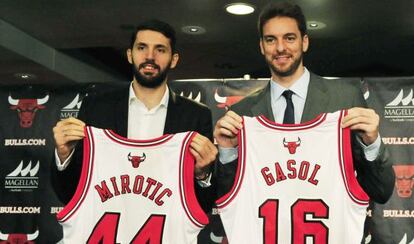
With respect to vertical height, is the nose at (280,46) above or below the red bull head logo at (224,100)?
above

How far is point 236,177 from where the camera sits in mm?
2340

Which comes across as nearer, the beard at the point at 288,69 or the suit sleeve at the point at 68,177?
the beard at the point at 288,69

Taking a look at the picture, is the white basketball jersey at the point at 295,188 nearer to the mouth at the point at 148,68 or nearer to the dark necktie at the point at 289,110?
the dark necktie at the point at 289,110

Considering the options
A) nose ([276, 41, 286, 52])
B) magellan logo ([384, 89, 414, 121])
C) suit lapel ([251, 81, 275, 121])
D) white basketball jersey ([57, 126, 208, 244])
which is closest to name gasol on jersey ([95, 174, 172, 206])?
white basketball jersey ([57, 126, 208, 244])

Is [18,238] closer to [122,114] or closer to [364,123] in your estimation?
[122,114]

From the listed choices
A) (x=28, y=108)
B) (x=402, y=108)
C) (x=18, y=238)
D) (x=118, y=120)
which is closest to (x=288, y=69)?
(x=118, y=120)

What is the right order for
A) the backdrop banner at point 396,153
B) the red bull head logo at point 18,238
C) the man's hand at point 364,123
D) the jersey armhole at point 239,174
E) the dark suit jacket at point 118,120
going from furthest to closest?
the red bull head logo at point 18,238 → the backdrop banner at point 396,153 → the dark suit jacket at point 118,120 → the jersey armhole at point 239,174 → the man's hand at point 364,123

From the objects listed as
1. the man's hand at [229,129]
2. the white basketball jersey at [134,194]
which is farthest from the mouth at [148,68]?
the man's hand at [229,129]

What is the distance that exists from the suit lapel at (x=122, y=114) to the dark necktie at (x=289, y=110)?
0.75 metres

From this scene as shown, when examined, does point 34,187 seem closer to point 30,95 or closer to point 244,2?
point 30,95

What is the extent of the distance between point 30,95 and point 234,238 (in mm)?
2056

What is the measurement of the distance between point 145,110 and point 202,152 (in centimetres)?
44

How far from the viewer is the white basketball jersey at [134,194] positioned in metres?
2.36

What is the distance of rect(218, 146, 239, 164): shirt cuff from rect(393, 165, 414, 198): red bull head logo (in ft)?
4.47
